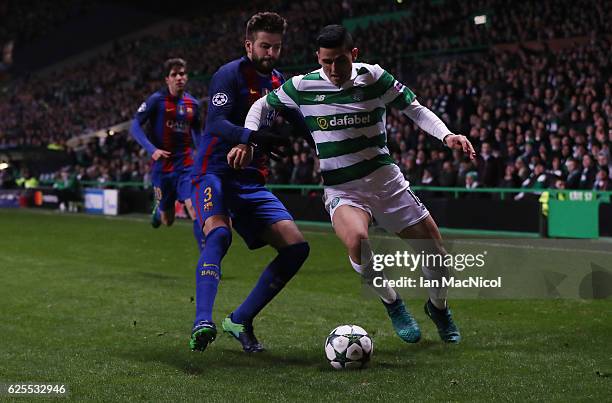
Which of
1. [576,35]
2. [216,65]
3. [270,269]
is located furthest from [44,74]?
[270,269]

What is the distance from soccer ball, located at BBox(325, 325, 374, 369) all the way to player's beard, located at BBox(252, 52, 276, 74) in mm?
1920

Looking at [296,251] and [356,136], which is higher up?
[356,136]

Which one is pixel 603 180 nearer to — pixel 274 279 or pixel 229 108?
pixel 274 279

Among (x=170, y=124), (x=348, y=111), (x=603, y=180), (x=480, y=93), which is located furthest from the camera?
(x=480, y=93)

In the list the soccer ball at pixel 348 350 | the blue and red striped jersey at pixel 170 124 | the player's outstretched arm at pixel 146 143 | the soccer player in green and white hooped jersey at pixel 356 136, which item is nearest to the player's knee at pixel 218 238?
the soccer player in green and white hooped jersey at pixel 356 136

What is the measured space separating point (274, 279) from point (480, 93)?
1477 cm

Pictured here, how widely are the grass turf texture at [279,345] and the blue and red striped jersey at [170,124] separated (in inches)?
56.3

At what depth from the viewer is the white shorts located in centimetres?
560

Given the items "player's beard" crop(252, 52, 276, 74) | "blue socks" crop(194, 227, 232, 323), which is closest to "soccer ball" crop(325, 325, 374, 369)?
"blue socks" crop(194, 227, 232, 323)

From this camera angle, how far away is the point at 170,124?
10211 mm

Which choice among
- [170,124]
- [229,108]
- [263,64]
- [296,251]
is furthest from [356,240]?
[170,124]

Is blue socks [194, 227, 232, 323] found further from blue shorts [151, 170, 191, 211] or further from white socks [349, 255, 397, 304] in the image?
blue shorts [151, 170, 191, 211]

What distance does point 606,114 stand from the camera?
16.3 meters

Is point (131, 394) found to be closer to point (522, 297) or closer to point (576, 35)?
point (522, 297)
